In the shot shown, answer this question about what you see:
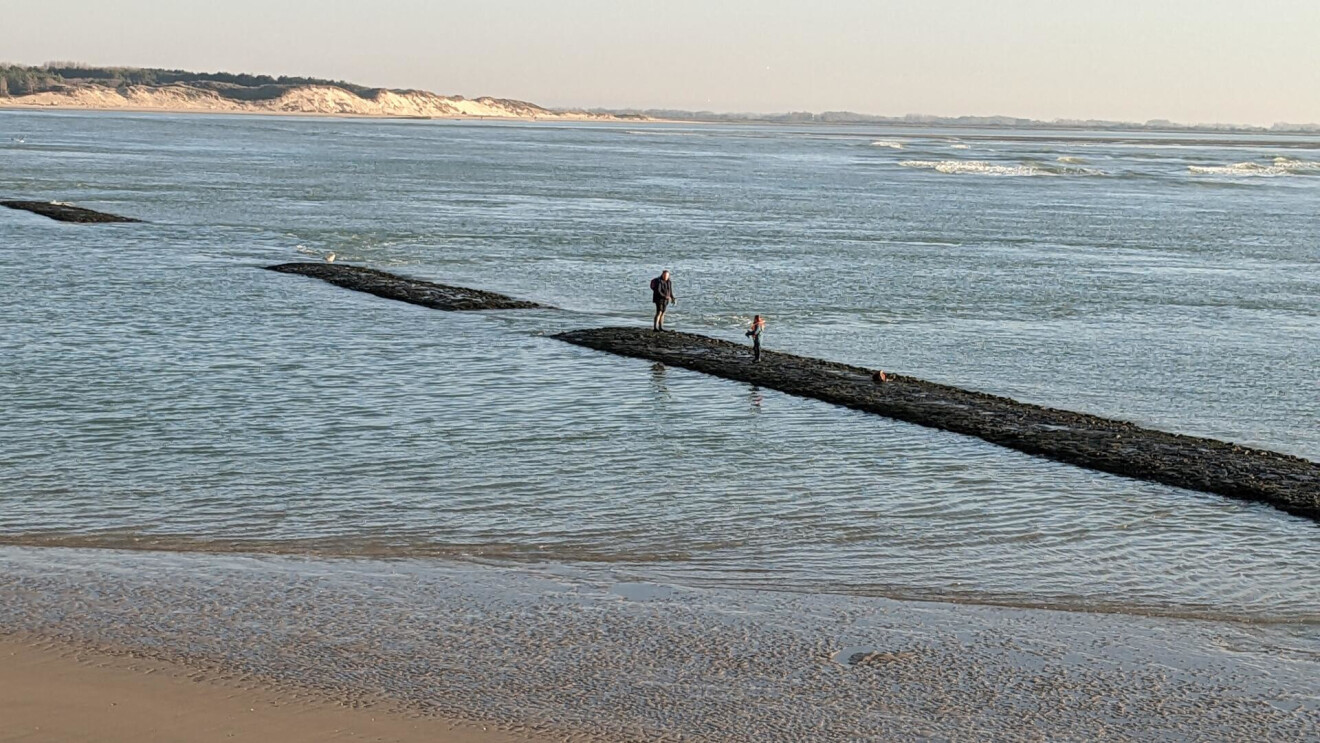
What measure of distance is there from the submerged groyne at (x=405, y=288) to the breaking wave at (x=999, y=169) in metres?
80.6

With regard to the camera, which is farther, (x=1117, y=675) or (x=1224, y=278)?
(x=1224, y=278)

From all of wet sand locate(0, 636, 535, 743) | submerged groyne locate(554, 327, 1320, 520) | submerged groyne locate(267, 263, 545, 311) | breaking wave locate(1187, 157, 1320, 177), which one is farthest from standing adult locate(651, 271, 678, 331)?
breaking wave locate(1187, 157, 1320, 177)

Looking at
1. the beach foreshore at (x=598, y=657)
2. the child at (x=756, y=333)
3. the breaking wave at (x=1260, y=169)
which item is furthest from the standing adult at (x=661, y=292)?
the breaking wave at (x=1260, y=169)

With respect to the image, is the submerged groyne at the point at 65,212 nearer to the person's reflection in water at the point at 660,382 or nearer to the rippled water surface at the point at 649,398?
the rippled water surface at the point at 649,398

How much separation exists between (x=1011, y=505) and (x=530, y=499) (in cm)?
557

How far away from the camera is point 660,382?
24.0 meters

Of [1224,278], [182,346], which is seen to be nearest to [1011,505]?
[182,346]

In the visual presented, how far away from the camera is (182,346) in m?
25.9

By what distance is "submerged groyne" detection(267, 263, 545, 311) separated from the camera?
3247 cm

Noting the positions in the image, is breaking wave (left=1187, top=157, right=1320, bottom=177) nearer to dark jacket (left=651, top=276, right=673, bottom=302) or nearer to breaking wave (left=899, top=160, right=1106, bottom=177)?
breaking wave (left=899, top=160, right=1106, bottom=177)

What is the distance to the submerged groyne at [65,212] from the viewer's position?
50.0m

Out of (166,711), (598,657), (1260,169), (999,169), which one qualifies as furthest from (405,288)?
(1260,169)

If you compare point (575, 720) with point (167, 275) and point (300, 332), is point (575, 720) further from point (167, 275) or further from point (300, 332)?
point (167, 275)

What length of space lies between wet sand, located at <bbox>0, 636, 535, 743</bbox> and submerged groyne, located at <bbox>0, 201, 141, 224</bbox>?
140 feet
